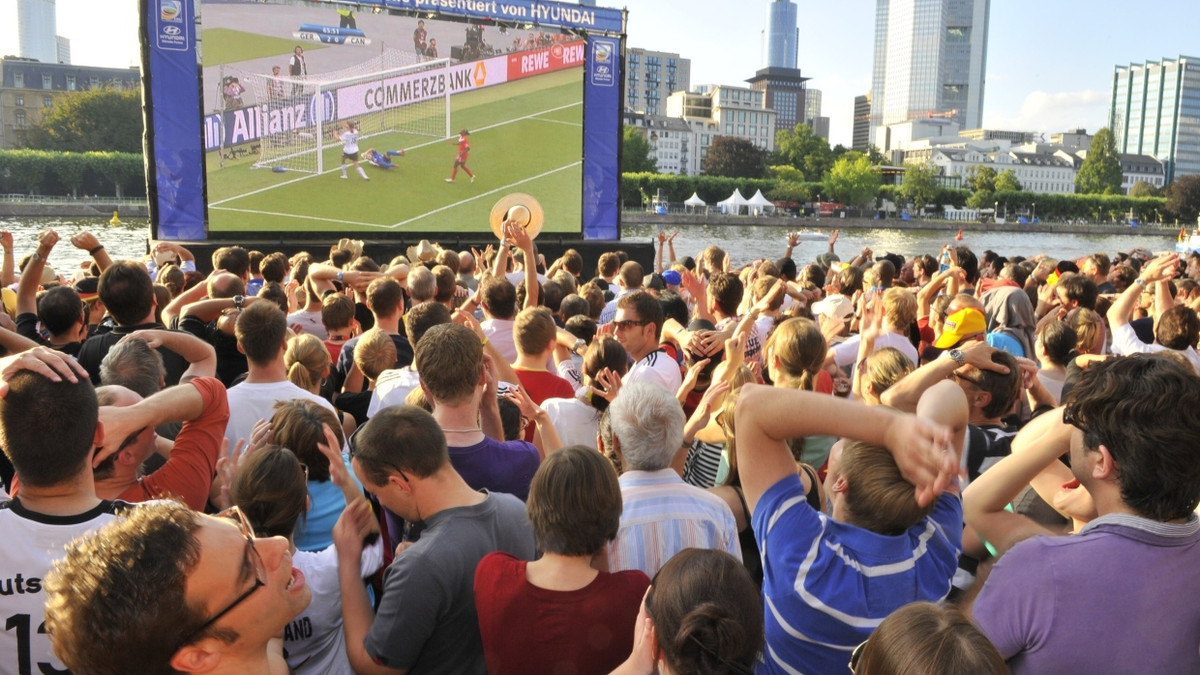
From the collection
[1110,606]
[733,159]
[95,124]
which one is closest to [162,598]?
[1110,606]

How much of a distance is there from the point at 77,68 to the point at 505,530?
10597 cm

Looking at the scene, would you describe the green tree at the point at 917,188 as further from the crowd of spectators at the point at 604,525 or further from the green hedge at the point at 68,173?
the crowd of spectators at the point at 604,525

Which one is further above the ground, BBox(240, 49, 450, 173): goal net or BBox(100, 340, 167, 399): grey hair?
BBox(240, 49, 450, 173): goal net

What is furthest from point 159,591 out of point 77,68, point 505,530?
point 77,68

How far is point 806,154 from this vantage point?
110375mm

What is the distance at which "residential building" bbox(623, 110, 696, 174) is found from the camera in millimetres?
122250

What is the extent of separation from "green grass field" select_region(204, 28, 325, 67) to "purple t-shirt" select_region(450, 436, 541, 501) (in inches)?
505

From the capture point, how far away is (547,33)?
15516mm

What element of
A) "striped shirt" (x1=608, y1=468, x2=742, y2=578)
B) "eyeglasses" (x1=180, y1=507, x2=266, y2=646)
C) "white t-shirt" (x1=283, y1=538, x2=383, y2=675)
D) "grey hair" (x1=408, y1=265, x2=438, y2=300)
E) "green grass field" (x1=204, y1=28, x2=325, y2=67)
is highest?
"green grass field" (x1=204, y1=28, x2=325, y2=67)

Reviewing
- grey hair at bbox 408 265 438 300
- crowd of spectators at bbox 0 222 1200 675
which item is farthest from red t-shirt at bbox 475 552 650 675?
grey hair at bbox 408 265 438 300

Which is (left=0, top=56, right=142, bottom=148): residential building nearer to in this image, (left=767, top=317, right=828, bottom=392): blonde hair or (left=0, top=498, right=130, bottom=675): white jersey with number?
(left=767, top=317, right=828, bottom=392): blonde hair

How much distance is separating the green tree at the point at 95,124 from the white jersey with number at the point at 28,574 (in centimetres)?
7789

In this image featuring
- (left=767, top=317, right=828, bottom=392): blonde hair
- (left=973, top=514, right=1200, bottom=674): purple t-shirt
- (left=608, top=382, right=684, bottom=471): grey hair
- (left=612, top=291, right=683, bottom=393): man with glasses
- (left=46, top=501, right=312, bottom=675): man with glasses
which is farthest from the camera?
(left=612, top=291, right=683, bottom=393): man with glasses

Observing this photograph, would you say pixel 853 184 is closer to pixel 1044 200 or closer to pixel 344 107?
pixel 1044 200
